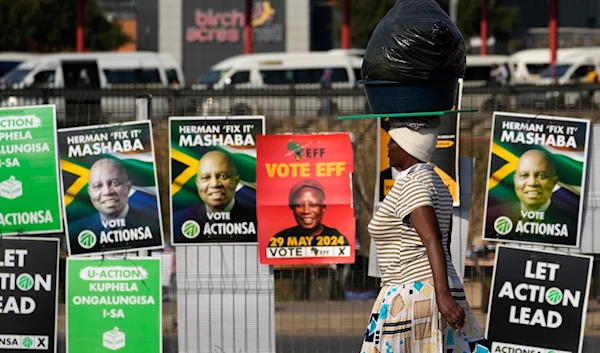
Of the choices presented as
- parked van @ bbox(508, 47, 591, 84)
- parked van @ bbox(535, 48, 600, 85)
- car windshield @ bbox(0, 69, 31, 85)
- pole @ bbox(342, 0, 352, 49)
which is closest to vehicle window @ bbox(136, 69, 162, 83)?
car windshield @ bbox(0, 69, 31, 85)

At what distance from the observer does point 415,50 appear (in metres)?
5.59

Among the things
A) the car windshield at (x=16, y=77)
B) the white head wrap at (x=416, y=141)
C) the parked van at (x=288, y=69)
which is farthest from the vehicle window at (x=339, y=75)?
the white head wrap at (x=416, y=141)

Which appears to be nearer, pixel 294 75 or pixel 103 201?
pixel 103 201

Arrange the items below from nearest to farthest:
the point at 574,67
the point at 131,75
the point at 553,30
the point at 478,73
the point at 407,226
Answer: the point at 407,226
the point at 131,75
the point at 574,67
the point at 478,73
the point at 553,30

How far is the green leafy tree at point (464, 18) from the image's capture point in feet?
185

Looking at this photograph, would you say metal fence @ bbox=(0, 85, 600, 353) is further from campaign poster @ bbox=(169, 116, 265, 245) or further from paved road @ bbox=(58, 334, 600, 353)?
campaign poster @ bbox=(169, 116, 265, 245)

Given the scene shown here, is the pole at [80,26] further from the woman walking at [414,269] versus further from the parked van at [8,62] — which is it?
the woman walking at [414,269]

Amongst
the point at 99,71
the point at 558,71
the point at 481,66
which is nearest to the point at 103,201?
the point at 99,71

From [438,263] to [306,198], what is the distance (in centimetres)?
255

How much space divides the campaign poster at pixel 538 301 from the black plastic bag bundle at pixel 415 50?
2.14 m

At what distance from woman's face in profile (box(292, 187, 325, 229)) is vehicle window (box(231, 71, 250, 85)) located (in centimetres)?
2214

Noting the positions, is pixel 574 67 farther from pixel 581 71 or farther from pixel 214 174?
pixel 214 174

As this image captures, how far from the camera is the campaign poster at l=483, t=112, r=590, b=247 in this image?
7488 mm

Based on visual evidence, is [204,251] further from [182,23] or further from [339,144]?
[182,23]
